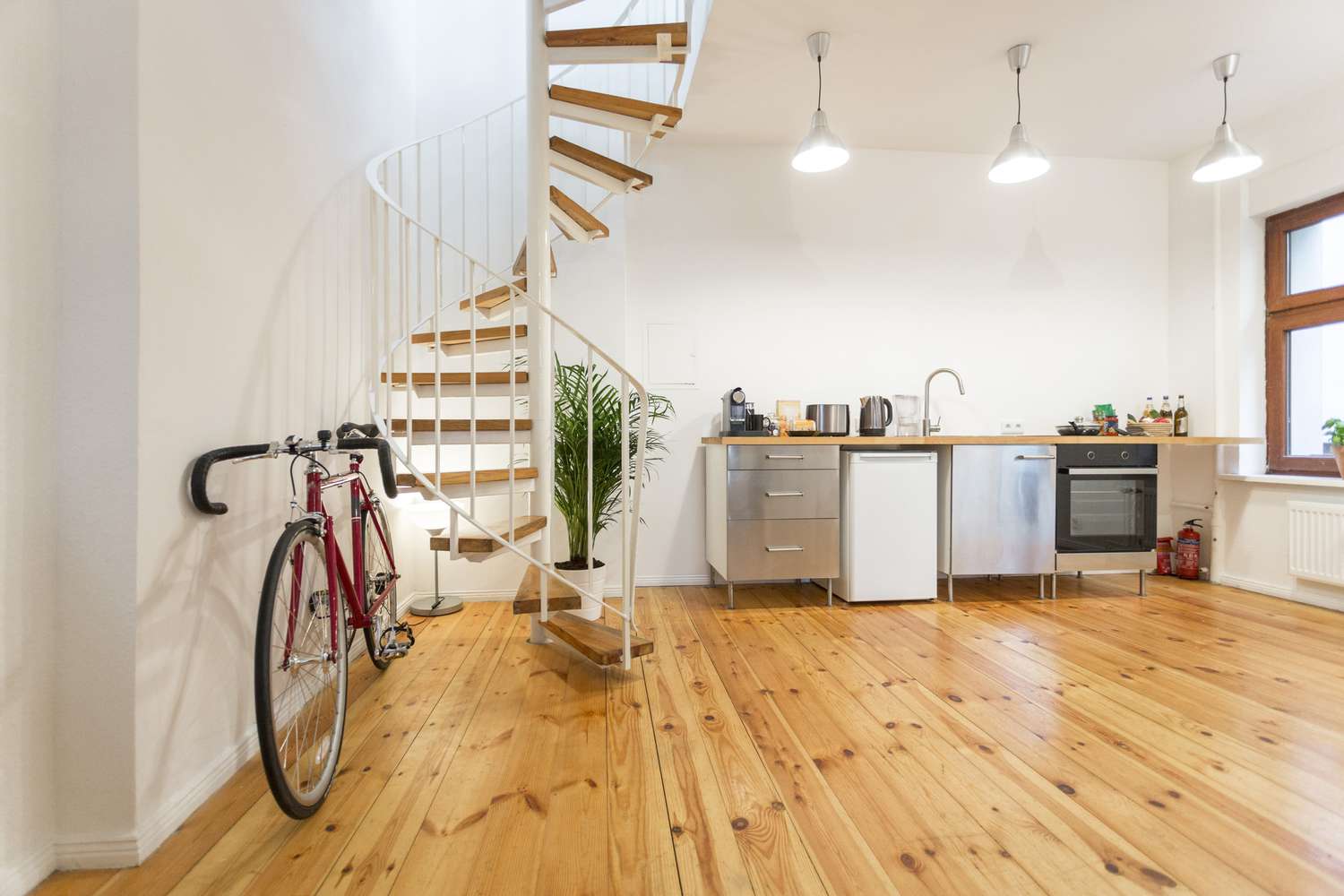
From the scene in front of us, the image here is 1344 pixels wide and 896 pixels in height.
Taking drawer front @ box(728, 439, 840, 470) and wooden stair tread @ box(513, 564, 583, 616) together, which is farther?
drawer front @ box(728, 439, 840, 470)

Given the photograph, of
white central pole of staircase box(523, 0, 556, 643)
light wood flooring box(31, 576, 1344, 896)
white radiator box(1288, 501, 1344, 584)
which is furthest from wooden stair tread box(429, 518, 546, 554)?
A: white radiator box(1288, 501, 1344, 584)

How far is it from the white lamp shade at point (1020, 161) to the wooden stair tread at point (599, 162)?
5.72 ft

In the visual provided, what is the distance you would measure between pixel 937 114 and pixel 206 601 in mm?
4007

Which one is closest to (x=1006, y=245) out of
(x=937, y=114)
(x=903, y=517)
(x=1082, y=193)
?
(x=1082, y=193)

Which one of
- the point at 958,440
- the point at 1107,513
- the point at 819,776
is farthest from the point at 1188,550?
the point at 819,776

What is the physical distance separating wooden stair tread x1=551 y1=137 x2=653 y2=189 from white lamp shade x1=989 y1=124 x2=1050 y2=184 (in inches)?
68.6

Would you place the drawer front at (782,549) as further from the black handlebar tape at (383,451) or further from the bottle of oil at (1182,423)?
the bottle of oil at (1182,423)

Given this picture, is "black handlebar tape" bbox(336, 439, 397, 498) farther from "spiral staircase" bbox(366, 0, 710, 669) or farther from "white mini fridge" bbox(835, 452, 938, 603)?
"white mini fridge" bbox(835, 452, 938, 603)

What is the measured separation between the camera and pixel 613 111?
9.34ft

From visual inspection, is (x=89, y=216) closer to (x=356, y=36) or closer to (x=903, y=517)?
(x=356, y=36)

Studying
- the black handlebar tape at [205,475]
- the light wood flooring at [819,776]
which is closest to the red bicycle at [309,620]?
the black handlebar tape at [205,475]

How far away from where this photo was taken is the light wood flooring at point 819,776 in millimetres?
1249

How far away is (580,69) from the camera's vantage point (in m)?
3.62

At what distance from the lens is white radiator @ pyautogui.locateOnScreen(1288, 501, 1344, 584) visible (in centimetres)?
310
